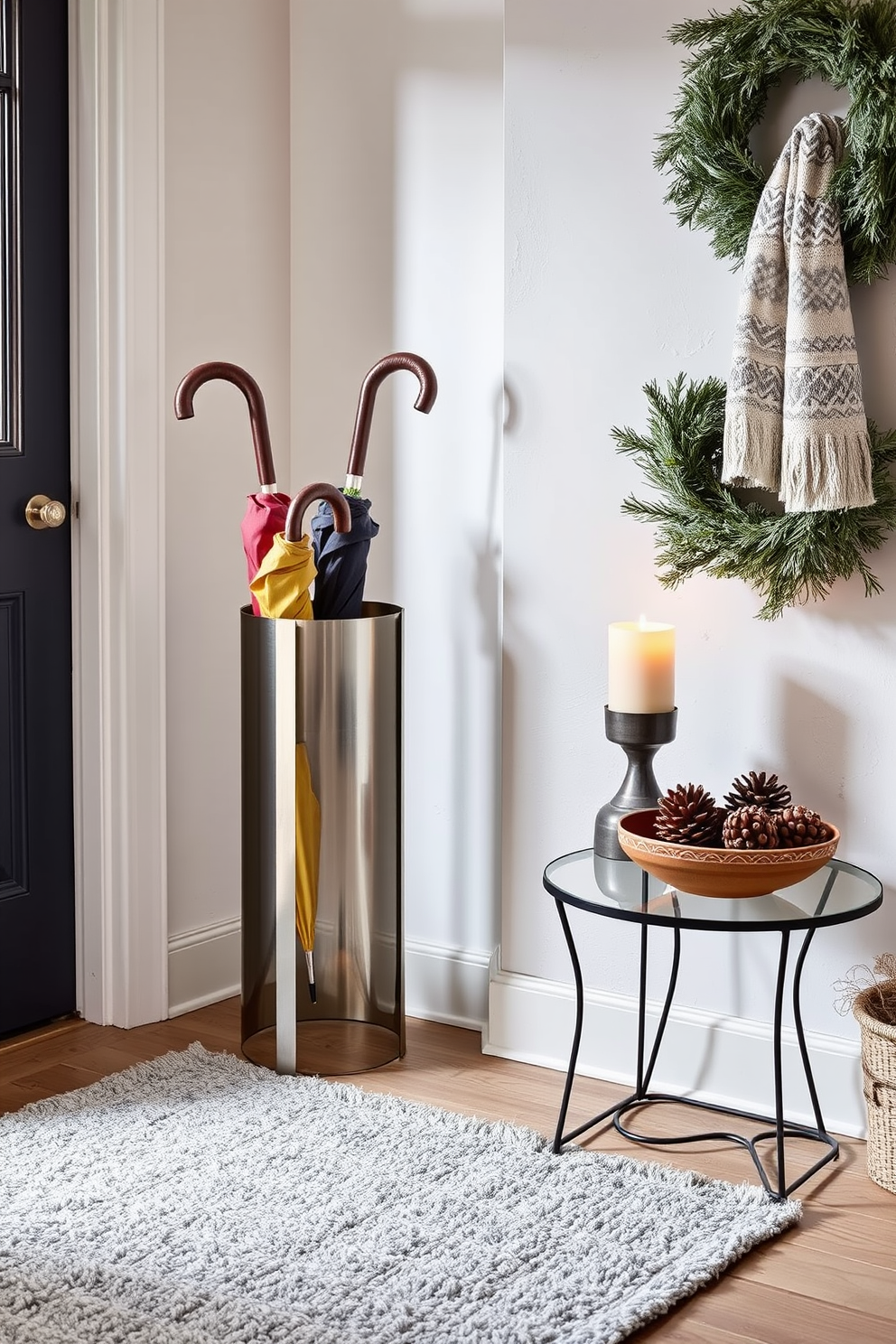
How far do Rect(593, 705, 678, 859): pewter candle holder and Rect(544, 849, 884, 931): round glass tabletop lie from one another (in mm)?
58

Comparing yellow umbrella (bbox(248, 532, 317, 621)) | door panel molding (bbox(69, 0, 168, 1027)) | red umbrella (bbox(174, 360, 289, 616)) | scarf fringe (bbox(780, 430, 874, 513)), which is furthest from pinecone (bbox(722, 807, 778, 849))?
door panel molding (bbox(69, 0, 168, 1027))

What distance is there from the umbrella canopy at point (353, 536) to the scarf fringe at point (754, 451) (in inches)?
22.4

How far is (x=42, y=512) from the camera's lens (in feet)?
8.14

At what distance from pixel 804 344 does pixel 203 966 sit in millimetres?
1613

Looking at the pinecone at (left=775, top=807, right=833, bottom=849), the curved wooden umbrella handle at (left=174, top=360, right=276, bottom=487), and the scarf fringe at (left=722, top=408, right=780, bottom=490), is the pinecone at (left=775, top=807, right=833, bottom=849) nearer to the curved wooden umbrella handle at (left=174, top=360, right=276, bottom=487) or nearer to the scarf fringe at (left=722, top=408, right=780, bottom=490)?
the scarf fringe at (left=722, top=408, right=780, bottom=490)

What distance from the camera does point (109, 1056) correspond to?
246 cm

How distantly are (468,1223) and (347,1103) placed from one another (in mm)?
431

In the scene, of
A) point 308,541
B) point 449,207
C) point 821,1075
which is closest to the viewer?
point 821,1075

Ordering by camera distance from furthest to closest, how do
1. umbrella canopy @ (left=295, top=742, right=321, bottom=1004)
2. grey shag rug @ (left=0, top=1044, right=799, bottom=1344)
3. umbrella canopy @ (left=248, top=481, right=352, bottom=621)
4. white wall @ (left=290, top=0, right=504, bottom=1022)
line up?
1. white wall @ (left=290, top=0, right=504, bottom=1022)
2. umbrella canopy @ (left=295, top=742, right=321, bottom=1004)
3. umbrella canopy @ (left=248, top=481, right=352, bottom=621)
4. grey shag rug @ (left=0, top=1044, right=799, bottom=1344)

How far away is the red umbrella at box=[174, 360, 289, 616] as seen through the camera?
2.37 m

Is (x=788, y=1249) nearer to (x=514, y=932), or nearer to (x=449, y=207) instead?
(x=514, y=932)

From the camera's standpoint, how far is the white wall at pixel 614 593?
85.0 inches

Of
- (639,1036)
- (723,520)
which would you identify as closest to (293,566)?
(723,520)

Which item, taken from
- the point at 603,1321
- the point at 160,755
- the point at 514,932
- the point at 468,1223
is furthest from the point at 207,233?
the point at 603,1321
